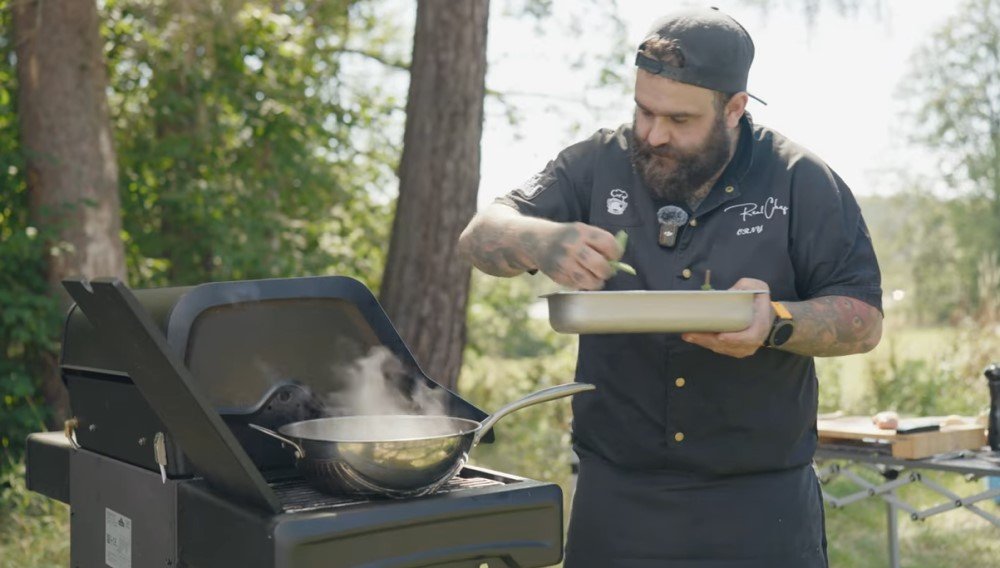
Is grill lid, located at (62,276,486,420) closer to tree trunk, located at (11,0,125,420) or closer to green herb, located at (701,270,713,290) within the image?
green herb, located at (701,270,713,290)

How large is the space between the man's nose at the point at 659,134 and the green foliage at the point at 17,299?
518 centimetres

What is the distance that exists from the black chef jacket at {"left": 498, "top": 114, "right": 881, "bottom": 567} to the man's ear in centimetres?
8

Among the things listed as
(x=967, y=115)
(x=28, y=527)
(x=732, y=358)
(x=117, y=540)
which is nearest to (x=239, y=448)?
(x=117, y=540)

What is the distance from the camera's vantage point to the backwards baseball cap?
2029 mm

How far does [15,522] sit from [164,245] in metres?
2.78

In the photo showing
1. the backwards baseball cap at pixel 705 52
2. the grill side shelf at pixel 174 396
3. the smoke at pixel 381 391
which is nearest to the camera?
the grill side shelf at pixel 174 396

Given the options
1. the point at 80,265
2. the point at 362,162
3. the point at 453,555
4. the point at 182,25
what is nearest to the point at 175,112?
the point at 182,25

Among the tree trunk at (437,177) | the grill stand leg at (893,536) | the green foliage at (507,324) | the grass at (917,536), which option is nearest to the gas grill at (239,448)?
the grill stand leg at (893,536)

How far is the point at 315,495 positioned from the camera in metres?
1.62

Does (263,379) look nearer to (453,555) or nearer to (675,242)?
(453,555)

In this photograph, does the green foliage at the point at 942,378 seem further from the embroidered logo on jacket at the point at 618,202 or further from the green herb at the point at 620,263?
the green herb at the point at 620,263

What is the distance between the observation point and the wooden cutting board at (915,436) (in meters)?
3.86

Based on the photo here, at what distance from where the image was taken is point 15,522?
5637mm

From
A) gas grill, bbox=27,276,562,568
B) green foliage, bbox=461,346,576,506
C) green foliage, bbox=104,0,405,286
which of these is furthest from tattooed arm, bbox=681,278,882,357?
green foliage, bbox=104,0,405,286
